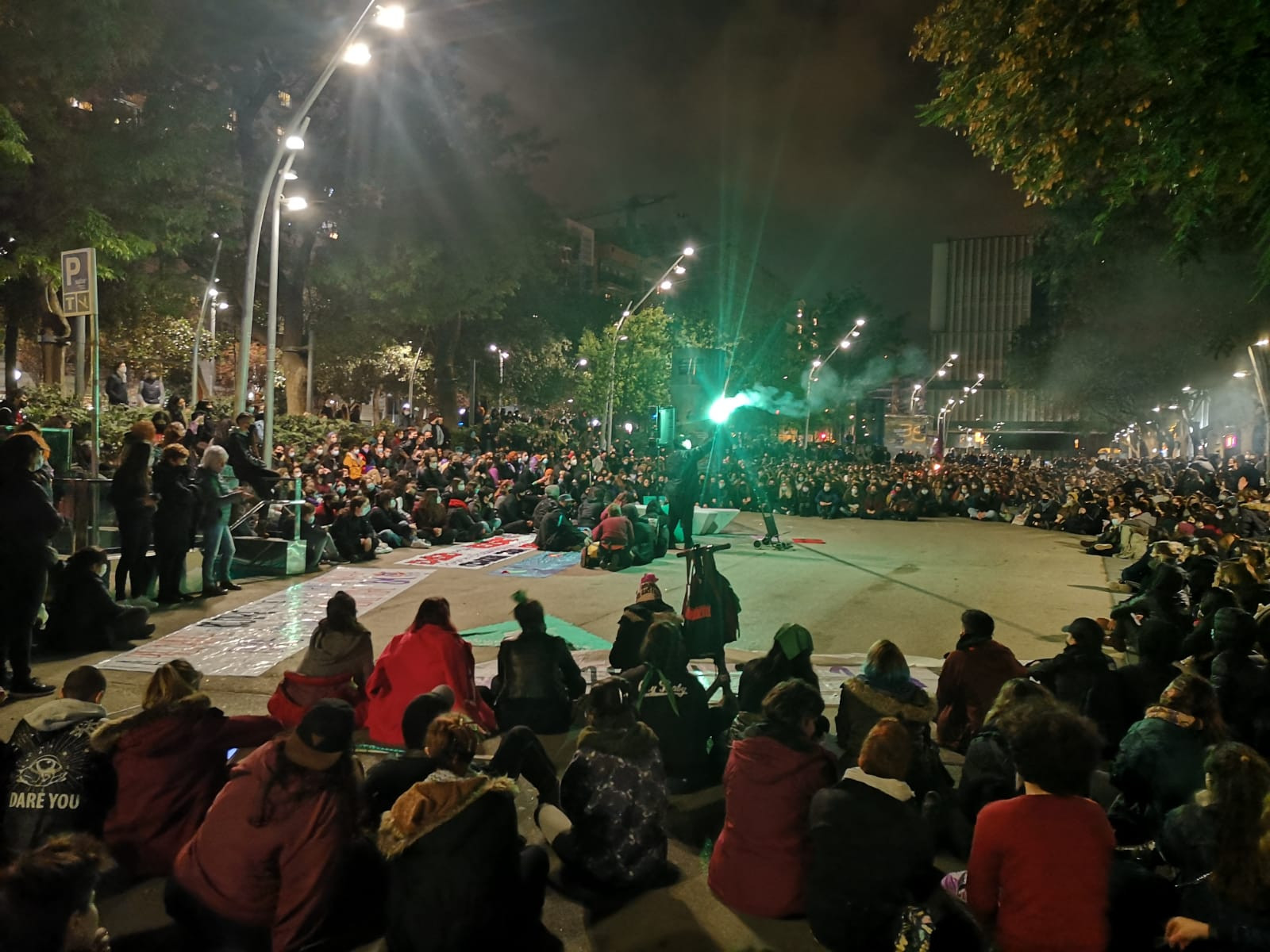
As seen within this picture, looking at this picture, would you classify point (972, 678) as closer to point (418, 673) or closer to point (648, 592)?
point (648, 592)

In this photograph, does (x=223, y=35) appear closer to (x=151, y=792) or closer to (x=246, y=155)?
(x=246, y=155)

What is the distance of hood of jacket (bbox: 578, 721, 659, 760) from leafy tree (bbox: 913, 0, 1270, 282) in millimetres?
6665

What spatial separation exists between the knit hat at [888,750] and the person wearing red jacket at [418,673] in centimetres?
331

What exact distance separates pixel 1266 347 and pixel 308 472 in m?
31.9

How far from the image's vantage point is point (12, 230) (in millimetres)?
19266

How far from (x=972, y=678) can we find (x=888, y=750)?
3.06 meters

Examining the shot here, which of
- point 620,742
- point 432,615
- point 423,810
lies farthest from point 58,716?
point 432,615

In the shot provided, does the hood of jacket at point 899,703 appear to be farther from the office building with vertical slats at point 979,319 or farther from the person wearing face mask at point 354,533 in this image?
the office building with vertical slats at point 979,319

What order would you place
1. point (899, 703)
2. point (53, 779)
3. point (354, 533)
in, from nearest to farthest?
point (53, 779)
point (899, 703)
point (354, 533)

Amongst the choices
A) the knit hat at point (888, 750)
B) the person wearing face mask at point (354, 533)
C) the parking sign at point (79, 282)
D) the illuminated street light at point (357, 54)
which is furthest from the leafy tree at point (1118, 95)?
the person wearing face mask at point (354, 533)

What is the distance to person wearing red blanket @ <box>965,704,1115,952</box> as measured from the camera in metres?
3.29

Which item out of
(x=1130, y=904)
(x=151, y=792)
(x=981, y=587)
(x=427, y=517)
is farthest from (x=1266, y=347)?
(x=151, y=792)

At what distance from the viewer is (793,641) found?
5949 millimetres

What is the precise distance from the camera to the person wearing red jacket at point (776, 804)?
4.05m
